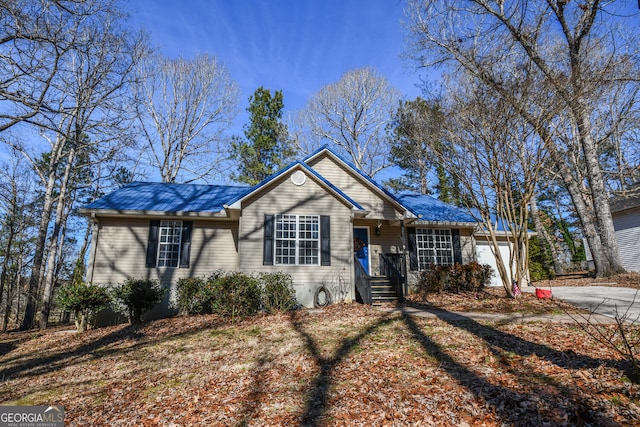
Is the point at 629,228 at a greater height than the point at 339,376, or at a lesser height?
greater

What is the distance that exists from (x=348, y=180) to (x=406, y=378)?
1052 cm

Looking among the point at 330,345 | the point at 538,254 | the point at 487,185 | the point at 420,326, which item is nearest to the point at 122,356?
the point at 330,345

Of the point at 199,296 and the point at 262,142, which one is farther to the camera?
the point at 262,142

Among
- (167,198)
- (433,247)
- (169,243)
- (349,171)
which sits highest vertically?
(349,171)

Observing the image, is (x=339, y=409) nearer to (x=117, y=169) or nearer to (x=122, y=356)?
(x=122, y=356)

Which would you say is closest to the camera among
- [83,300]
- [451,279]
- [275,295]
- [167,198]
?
[83,300]

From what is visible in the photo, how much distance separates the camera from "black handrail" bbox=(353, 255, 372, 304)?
37.3 ft

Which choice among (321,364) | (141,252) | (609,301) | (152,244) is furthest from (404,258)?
(141,252)

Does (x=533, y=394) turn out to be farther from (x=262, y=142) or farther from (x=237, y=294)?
(x=262, y=142)

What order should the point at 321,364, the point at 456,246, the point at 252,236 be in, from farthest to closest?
the point at 456,246, the point at 252,236, the point at 321,364

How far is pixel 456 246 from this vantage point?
49.2ft

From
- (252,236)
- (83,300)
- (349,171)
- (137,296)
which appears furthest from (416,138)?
(83,300)

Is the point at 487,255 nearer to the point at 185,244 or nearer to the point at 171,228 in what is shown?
the point at 185,244

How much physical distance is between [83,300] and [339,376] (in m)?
9.11
